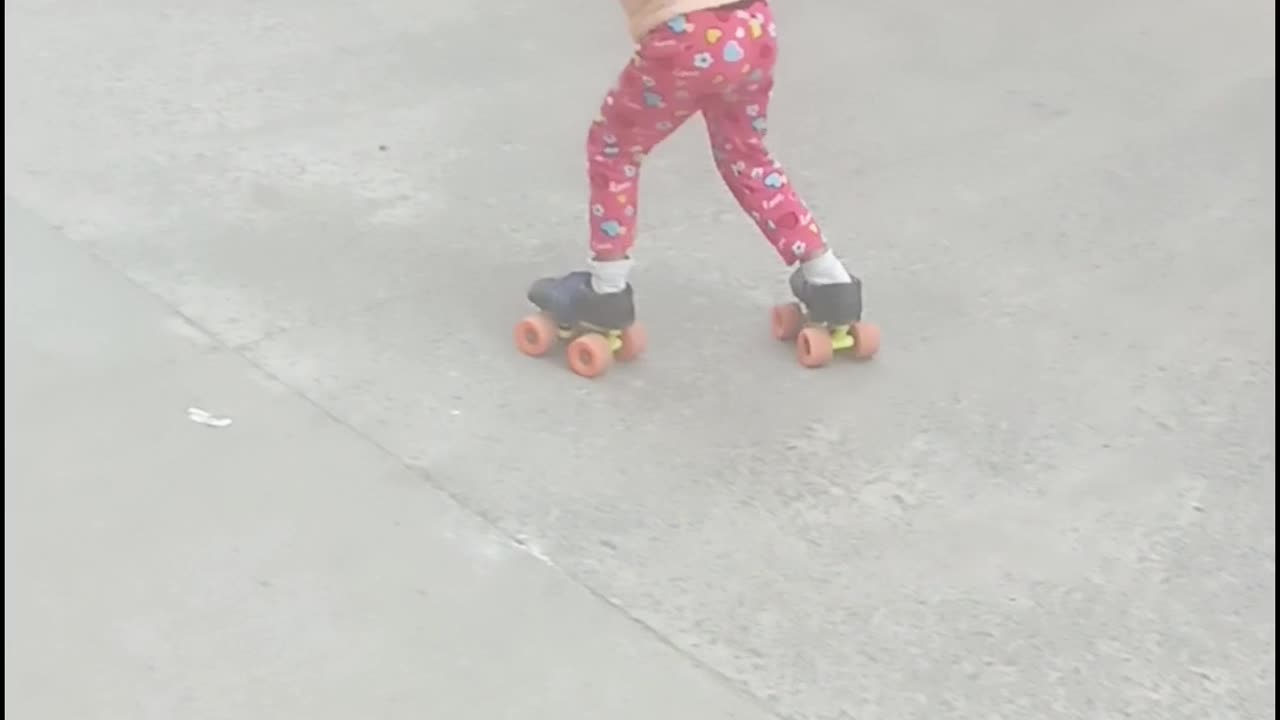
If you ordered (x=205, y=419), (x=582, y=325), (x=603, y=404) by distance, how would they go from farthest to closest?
(x=582, y=325)
(x=603, y=404)
(x=205, y=419)

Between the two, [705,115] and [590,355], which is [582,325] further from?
[705,115]

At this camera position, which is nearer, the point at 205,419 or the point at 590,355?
the point at 205,419

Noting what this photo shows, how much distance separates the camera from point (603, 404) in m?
2.64

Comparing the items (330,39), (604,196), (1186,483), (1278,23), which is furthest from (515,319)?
(1278,23)

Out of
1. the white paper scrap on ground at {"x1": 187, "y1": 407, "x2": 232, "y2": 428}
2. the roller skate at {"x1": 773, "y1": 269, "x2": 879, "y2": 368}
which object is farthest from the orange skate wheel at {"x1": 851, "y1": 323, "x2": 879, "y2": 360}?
the white paper scrap on ground at {"x1": 187, "y1": 407, "x2": 232, "y2": 428}

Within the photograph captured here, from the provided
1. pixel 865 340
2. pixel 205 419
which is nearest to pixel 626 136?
pixel 865 340

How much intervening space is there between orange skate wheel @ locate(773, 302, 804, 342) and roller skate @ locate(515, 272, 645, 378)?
0.73ft

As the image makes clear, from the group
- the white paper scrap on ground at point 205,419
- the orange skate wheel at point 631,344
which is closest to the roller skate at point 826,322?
the orange skate wheel at point 631,344

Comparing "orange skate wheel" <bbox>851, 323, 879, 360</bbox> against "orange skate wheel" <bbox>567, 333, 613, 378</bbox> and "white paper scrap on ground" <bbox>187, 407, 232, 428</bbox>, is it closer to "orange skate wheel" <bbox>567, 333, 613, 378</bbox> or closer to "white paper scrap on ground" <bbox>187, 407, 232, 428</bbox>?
"orange skate wheel" <bbox>567, 333, 613, 378</bbox>

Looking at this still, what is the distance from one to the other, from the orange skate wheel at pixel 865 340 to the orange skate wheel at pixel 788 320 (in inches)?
3.7

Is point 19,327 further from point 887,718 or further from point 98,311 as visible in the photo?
point 887,718

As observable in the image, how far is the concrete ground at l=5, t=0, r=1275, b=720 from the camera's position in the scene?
2092 mm

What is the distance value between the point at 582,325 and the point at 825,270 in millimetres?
388

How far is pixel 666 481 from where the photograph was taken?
244 cm
